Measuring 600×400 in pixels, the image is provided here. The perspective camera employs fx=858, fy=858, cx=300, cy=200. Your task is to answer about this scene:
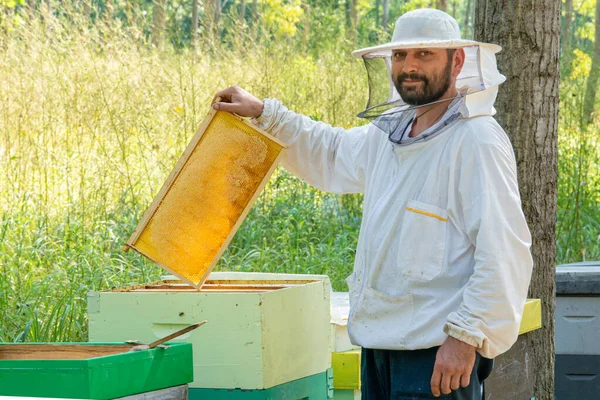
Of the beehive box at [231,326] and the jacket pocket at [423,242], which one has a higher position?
the jacket pocket at [423,242]

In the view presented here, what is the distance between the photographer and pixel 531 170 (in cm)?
330

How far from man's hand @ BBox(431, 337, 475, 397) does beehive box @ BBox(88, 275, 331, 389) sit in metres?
0.48

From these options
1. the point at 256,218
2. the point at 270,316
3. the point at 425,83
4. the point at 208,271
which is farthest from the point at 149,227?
the point at 256,218

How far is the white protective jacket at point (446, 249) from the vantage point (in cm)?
218

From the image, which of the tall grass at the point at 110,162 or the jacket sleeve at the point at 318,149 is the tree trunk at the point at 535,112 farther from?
the tall grass at the point at 110,162

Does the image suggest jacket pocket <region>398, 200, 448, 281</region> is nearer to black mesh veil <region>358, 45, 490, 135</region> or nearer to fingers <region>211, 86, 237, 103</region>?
black mesh veil <region>358, 45, 490, 135</region>

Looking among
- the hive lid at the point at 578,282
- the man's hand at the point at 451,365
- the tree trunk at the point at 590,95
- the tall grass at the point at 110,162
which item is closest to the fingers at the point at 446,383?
the man's hand at the point at 451,365

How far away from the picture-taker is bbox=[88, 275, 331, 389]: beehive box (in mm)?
2377

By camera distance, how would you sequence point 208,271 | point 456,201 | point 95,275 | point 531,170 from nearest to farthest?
point 456,201, point 208,271, point 531,170, point 95,275

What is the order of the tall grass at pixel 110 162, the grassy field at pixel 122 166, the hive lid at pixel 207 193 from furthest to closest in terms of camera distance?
the grassy field at pixel 122 166, the tall grass at pixel 110 162, the hive lid at pixel 207 193

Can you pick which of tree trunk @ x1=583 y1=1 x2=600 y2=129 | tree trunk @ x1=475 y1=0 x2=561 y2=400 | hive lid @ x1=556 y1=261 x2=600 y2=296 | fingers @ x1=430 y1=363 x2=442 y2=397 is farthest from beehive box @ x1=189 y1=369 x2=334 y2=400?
tree trunk @ x1=583 y1=1 x2=600 y2=129

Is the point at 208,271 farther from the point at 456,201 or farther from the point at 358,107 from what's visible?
the point at 358,107

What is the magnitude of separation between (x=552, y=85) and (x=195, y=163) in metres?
1.51

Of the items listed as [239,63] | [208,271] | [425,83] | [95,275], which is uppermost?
[239,63]
